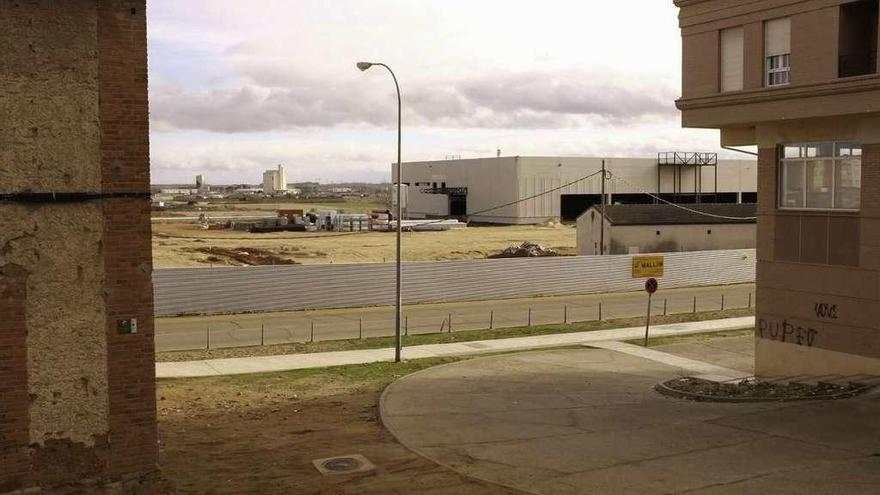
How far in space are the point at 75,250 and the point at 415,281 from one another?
30182 mm

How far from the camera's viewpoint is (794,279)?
22969 millimetres

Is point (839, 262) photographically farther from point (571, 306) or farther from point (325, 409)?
point (571, 306)

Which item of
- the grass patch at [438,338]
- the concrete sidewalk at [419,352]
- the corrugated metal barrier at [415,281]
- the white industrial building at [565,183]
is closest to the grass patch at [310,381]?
the concrete sidewalk at [419,352]

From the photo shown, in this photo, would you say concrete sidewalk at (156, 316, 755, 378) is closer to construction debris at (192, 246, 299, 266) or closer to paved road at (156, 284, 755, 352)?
paved road at (156, 284, 755, 352)

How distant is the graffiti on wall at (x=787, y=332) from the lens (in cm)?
2260

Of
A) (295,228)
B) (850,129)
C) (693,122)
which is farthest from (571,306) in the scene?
(295,228)

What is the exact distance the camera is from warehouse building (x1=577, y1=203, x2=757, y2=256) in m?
53.5

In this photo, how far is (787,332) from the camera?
76.4 feet

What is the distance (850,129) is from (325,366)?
15944mm

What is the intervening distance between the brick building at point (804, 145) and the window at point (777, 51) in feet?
0.11

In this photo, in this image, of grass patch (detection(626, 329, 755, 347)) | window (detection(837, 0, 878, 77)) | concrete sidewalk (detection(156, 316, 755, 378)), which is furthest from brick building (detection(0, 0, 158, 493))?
grass patch (detection(626, 329, 755, 347))

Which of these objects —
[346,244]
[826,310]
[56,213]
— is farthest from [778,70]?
[346,244]

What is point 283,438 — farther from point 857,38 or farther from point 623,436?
point 857,38

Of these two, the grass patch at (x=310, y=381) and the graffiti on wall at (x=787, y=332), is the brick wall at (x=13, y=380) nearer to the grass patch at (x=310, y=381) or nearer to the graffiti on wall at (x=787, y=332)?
the grass patch at (x=310, y=381)
